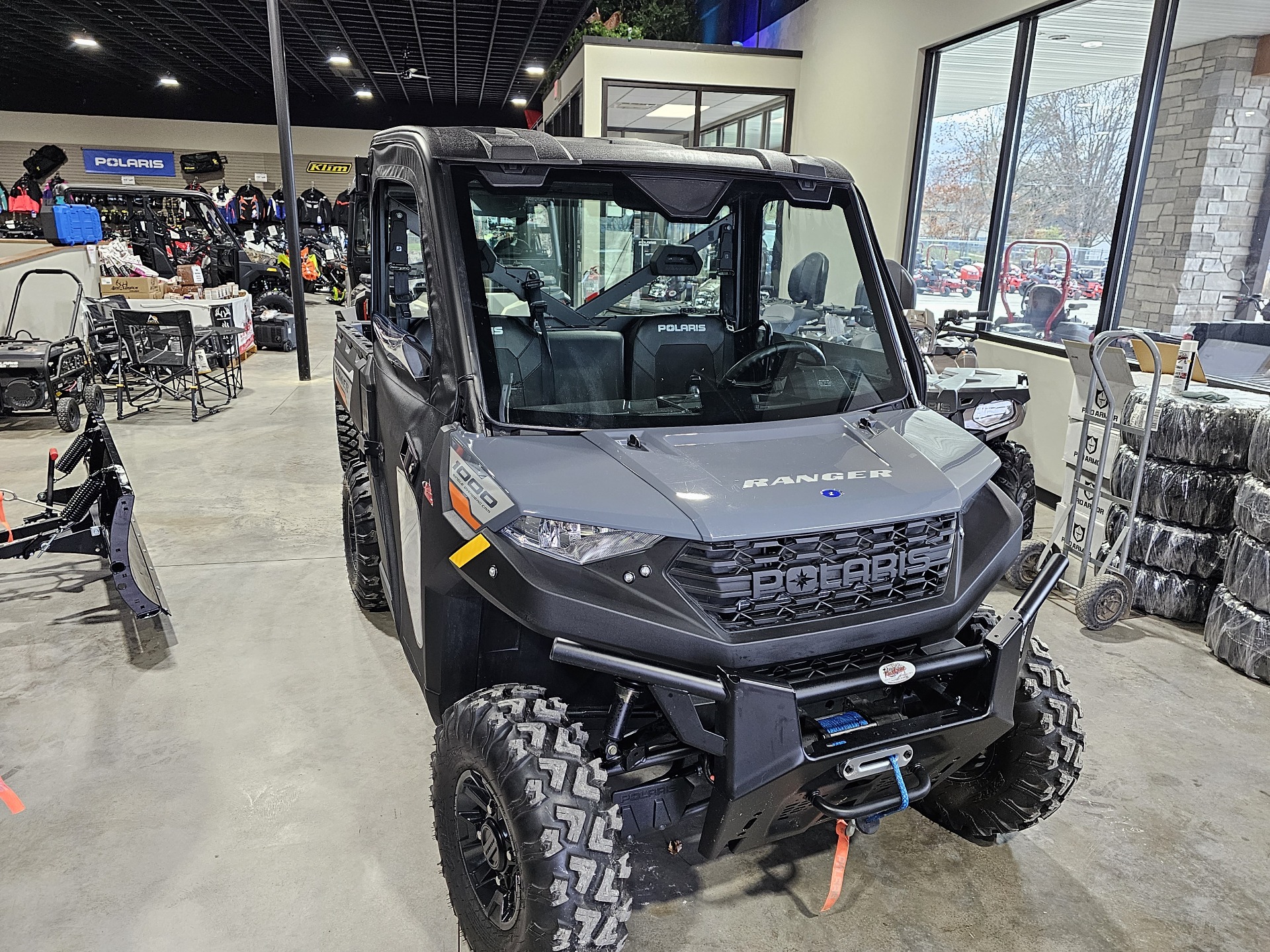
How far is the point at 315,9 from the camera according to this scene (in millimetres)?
14906

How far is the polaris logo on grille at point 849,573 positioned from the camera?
1.92 m

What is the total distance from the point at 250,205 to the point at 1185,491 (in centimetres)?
2255

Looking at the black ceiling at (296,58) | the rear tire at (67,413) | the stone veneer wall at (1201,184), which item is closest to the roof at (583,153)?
the stone veneer wall at (1201,184)

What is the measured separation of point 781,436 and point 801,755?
85 cm

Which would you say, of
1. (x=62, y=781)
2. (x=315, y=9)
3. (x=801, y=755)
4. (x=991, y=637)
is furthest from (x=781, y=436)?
(x=315, y=9)

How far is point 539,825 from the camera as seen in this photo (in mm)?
1845

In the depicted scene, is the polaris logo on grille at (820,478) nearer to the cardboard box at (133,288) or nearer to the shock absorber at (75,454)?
the shock absorber at (75,454)

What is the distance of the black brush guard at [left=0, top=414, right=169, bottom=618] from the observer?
3.68m

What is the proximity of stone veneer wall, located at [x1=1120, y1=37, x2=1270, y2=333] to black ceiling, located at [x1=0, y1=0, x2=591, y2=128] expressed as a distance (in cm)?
1089

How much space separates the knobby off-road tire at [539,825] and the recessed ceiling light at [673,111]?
29.3 ft

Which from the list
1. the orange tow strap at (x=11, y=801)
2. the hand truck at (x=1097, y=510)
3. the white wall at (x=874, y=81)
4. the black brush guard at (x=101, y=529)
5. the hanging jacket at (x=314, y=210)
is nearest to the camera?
the orange tow strap at (x=11, y=801)

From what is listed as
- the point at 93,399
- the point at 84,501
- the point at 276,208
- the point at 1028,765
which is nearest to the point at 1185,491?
the point at 1028,765

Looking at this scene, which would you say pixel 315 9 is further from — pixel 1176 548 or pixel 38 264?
pixel 1176 548

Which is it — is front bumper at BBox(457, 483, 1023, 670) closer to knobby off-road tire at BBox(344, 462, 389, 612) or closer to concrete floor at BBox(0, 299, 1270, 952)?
concrete floor at BBox(0, 299, 1270, 952)
